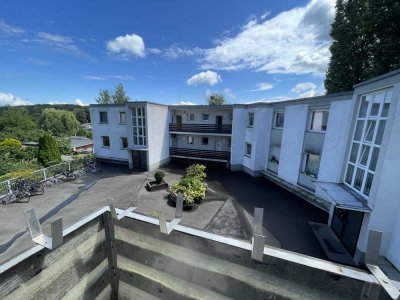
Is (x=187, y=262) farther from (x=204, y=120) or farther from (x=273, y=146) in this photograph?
(x=204, y=120)

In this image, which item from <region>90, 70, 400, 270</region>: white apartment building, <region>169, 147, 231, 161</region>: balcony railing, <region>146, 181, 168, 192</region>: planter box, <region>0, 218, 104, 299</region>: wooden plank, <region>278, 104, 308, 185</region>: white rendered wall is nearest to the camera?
<region>0, 218, 104, 299</region>: wooden plank

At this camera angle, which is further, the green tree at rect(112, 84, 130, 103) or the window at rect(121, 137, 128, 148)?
the green tree at rect(112, 84, 130, 103)

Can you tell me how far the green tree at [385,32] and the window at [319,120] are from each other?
27.5 feet

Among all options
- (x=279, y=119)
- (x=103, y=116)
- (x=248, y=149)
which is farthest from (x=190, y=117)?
(x=279, y=119)

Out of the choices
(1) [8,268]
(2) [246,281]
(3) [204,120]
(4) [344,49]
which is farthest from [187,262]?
(4) [344,49]

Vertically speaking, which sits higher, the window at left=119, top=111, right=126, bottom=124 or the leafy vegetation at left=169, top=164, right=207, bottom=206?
the window at left=119, top=111, right=126, bottom=124

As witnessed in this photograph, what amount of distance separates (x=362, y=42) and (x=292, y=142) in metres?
14.1

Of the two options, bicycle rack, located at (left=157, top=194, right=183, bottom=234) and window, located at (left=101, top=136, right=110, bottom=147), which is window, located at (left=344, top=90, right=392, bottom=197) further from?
window, located at (left=101, top=136, right=110, bottom=147)

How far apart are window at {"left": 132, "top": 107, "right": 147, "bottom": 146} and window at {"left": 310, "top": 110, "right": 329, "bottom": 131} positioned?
48.1ft

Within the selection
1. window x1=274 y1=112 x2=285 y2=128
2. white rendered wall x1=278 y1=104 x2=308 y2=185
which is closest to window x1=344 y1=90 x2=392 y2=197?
white rendered wall x1=278 y1=104 x2=308 y2=185

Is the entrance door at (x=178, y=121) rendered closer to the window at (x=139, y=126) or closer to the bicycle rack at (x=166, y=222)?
the window at (x=139, y=126)

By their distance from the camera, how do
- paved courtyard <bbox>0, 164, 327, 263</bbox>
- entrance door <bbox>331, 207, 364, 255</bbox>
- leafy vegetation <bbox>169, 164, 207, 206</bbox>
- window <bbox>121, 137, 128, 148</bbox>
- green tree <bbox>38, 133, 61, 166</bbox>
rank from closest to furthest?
entrance door <bbox>331, 207, 364, 255</bbox>, paved courtyard <bbox>0, 164, 327, 263</bbox>, leafy vegetation <bbox>169, 164, 207, 206</bbox>, green tree <bbox>38, 133, 61, 166</bbox>, window <bbox>121, 137, 128, 148</bbox>

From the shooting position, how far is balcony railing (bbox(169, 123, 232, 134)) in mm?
20250

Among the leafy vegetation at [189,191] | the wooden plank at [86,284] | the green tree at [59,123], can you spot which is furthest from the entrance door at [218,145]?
the green tree at [59,123]
